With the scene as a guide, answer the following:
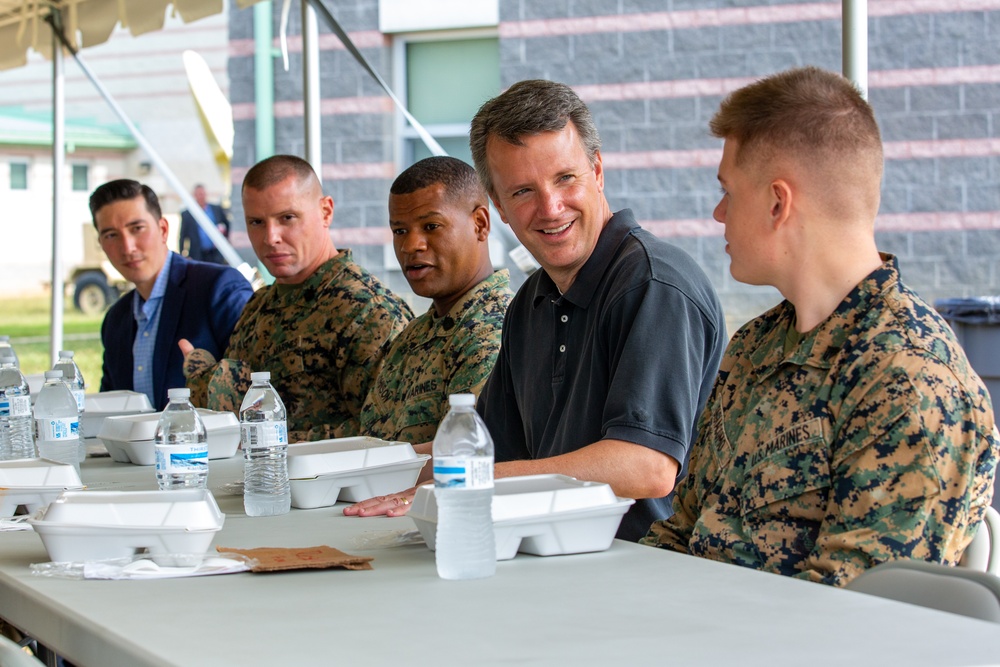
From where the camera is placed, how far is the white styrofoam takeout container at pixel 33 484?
2.19 m

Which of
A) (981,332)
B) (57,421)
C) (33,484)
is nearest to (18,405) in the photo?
(57,421)

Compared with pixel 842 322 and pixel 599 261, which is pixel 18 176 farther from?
pixel 842 322

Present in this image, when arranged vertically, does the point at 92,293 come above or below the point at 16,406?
above

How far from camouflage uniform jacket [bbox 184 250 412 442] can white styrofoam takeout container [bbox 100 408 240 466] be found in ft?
1.42

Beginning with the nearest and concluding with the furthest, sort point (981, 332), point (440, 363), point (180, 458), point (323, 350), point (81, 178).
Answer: point (180, 458)
point (440, 363)
point (323, 350)
point (981, 332)
point (81, 178)

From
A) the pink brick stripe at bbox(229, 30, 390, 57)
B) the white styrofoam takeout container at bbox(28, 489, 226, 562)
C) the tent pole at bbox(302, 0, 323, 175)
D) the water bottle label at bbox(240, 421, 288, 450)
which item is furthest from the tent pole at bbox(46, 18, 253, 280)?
the white styrofoam takeout container at bbox(28, 489, 226, 562)

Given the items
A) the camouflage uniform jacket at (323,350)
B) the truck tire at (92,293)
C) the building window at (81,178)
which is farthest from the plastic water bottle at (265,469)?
the building window at (81,178)

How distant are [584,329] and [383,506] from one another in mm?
556

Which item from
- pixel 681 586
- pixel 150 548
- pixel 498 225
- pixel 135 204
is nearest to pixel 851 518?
pixel 681 586

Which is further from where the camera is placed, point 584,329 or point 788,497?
point 584,329

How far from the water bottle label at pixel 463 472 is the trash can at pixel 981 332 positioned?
9.18 ft

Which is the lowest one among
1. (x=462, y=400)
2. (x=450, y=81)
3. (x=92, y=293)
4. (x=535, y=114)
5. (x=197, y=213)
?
(x=462, y=400)

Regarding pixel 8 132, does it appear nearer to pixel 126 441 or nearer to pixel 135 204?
pixel 135 204

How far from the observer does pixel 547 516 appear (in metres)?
1.61
